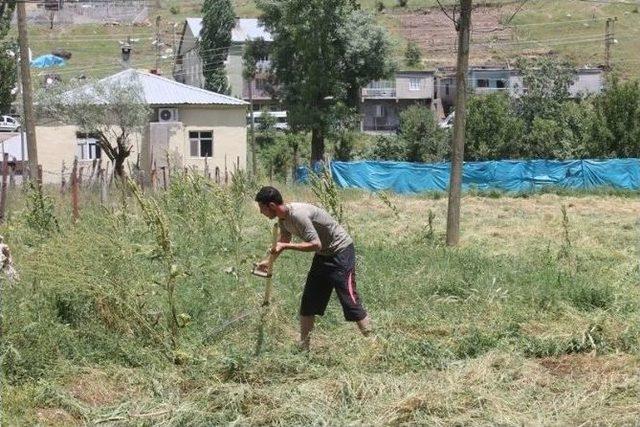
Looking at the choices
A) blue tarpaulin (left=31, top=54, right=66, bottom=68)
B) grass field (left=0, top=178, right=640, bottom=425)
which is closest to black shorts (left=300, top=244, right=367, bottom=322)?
grass field (left=0, top=178, right=640, bottom=425)

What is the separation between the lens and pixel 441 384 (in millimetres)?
5555

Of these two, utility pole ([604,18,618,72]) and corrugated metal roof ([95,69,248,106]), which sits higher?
utility pole ([604,18,618,72])

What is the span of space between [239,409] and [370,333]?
1.74 m

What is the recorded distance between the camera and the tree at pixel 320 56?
35031 mm

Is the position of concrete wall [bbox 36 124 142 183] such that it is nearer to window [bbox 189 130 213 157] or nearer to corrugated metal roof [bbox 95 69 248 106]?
corrugated metal roof [bbox 95 69 248 106]

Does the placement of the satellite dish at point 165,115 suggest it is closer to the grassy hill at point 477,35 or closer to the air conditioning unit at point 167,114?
the air conditioning unit at point 167,114

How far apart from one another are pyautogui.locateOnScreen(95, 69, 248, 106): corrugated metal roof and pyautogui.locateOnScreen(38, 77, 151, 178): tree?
669mm

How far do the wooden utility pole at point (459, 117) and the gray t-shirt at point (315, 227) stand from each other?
22.6 ft

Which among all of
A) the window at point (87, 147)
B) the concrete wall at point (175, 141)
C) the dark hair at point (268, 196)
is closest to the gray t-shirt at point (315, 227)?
the dark hair at point (268, 196)

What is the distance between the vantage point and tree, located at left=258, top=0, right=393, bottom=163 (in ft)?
115

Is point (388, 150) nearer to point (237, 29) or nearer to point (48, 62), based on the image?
point (237, 29)

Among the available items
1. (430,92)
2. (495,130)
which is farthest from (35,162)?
(430,92)

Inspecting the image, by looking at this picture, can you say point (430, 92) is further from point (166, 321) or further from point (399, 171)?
point (166, 321)

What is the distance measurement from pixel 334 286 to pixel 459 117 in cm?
720
